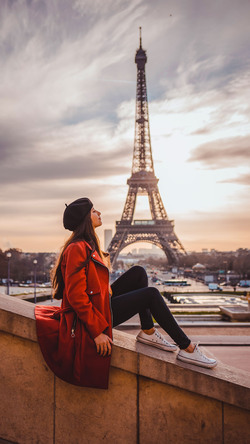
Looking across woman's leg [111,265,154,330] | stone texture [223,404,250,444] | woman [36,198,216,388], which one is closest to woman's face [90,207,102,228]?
woman [36,198,216,388]

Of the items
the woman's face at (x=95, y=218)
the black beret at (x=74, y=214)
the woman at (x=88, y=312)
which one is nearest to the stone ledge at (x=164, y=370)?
the woman at (x=88, y=312)

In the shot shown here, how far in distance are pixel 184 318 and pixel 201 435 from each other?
11397mm

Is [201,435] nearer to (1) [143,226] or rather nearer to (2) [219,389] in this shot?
(2) [219,389]

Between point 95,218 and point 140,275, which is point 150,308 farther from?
point 95,218

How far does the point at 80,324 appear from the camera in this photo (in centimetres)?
288

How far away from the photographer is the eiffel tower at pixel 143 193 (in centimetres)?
5520

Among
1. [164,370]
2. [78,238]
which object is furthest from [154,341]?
[78,238]

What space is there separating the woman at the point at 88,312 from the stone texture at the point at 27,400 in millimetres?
201

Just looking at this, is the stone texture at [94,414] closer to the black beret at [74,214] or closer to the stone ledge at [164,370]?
the stone ledge at [164,370]

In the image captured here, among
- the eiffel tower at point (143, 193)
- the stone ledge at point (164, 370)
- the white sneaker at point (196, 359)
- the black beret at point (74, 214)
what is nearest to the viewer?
the stone ledge at point (164, 370)

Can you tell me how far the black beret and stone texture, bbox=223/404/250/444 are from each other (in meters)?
1.90

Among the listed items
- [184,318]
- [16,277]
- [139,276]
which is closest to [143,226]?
[16,277]

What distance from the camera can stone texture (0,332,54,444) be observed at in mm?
3074

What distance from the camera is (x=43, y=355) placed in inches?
118
